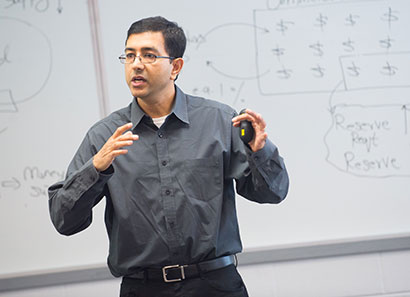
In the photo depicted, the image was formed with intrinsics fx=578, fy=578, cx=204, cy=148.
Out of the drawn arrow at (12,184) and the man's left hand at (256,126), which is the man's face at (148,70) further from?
the drawn arrow at (12,184)

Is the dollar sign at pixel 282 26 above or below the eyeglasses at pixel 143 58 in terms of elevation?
above

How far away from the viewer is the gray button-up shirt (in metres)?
1.66

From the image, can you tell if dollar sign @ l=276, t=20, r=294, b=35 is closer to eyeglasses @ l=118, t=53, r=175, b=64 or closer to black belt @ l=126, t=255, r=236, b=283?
eyeglasses @ l=118, t=53, r=175, b=64

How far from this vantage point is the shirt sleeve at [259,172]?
1.64 meters

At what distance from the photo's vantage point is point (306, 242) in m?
2.57

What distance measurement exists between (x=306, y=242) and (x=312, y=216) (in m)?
0.12

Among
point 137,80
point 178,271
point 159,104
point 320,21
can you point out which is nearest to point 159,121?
A: point 159,104

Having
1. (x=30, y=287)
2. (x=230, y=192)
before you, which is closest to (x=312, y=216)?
(x=230, y=192)

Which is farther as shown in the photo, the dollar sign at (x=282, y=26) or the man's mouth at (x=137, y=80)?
the dollar sign at (x=282, y=26)

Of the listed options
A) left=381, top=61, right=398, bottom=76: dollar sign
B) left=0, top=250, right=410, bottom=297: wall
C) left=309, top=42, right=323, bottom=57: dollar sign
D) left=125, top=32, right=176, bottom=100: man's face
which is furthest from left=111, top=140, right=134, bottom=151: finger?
left=381, top=61, right=398, bottom=76: dollar sign

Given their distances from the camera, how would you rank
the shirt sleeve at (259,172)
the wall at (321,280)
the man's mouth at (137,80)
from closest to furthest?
the shirt sleeve at (259,172) < the man's mouth at (137,80) < the wall at (321,280)

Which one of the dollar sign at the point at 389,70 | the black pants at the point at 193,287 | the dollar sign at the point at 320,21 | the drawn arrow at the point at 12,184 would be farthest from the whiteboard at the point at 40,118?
the dollar sign at the point at 389,70

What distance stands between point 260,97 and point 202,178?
0.94 m

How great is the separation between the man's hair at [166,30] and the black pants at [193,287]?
707 millimetres
